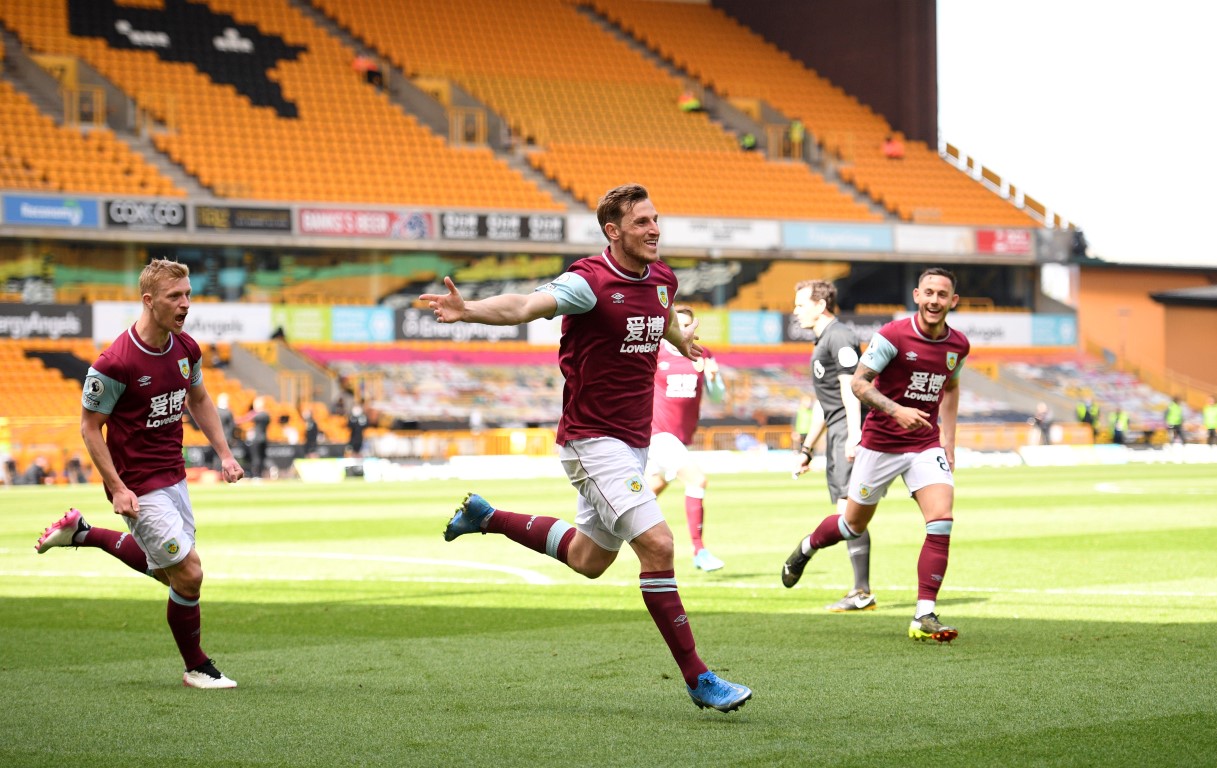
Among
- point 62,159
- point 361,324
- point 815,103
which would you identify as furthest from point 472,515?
point 815,103

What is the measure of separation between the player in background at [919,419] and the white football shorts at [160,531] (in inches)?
154

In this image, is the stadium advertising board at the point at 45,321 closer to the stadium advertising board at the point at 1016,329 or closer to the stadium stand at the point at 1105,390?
the stadium advertising board at the point at 1016,329

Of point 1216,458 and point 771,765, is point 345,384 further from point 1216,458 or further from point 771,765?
point 771,765

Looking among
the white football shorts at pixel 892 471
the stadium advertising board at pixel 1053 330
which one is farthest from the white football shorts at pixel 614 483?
the stadium advertising board at pixel 1053 330

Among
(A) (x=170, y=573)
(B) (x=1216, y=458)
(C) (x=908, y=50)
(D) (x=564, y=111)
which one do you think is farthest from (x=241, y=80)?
(A) (x=170, y=573)

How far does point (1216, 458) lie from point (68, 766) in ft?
129

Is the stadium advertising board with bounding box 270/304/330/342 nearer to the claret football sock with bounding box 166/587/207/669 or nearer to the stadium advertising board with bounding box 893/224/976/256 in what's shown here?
the stadium advertising board with bounding box 893/224/976/256

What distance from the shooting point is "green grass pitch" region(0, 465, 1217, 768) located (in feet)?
→ 18.6

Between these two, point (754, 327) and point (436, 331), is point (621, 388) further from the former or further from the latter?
point (754, 327)

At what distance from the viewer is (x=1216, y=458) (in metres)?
40.0

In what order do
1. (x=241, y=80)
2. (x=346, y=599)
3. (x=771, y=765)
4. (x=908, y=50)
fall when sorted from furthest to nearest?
(x=908, y=50)
(x=241, y=80)
(x=346, y=599)
(x=771, y=765)

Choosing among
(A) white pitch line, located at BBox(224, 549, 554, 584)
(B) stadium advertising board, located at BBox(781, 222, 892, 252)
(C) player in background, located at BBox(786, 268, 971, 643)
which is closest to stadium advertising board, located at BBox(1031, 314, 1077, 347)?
(B) stadium advertising board, located at BBox(781, 222, 892, 252)

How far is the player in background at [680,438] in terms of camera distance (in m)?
13.0

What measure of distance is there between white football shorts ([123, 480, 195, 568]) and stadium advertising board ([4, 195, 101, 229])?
3218 cm
